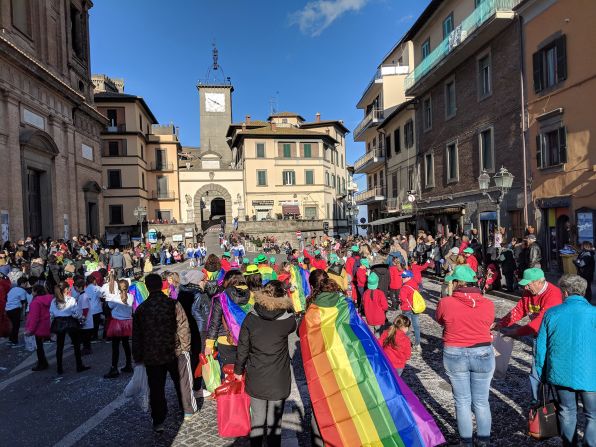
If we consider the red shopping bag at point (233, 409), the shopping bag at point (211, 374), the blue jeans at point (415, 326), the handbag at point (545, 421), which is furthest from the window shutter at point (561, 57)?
the red shopping bag at point (233, 409)

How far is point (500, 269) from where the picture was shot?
1398 centimetres

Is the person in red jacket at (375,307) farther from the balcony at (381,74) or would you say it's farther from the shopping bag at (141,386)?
the balcony at (381,74)

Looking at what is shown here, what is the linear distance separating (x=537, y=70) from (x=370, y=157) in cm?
2026

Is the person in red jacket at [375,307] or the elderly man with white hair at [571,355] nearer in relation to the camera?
the elderly man with white hair at [571,355]

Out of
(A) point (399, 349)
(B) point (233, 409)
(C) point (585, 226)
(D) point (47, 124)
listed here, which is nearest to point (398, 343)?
(A) point (399, 349)

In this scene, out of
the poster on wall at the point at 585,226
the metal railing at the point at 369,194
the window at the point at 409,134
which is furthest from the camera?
the metal railing at the point at 369,194

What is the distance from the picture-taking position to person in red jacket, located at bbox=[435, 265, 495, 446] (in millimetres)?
4035

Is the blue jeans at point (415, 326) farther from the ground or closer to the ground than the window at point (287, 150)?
closer to the ground

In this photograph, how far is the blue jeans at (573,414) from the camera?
11.9 ft

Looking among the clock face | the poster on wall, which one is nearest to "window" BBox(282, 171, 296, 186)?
the clock face

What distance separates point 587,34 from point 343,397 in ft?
49.3

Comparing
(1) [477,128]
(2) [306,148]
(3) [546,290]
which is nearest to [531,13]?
(1) [477,128]

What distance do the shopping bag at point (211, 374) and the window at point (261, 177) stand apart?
4451 cm

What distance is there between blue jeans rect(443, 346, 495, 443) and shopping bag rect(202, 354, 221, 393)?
2.82 m
